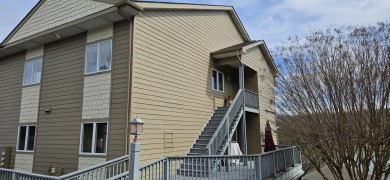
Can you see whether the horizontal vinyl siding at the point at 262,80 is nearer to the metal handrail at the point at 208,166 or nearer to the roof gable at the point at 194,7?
the roof gable at the point at 194,7

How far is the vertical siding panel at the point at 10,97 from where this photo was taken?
42.1 feet

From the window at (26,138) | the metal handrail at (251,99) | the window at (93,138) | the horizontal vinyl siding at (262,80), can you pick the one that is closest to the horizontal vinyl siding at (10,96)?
→ the window at (26,138)

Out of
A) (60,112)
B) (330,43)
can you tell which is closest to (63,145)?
(60,112)

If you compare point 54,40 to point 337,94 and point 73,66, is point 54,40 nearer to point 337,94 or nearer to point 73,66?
point 73,66

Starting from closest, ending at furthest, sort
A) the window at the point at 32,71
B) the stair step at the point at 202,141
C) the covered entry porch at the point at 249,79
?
1. the stair step at the point at 202,141
2. the window at the point at 32,71
3. the covered entry porch at the point at 249,79

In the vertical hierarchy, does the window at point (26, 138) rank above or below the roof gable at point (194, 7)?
below

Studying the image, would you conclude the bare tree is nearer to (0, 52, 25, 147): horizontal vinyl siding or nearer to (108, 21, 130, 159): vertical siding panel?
(108, 21, 130, 159): vertical siding panel

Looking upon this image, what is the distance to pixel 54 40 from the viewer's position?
11.8m

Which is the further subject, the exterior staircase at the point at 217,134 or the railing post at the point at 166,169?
the exterior staircase at the point at 217,134

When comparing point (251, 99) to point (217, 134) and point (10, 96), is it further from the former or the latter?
point (10, 96)

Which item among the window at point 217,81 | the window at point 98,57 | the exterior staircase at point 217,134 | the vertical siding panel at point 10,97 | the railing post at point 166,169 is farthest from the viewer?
the window at point 217,81

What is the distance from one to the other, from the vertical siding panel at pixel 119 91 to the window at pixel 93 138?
1.45 feet

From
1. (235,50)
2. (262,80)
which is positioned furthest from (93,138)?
(262,80)

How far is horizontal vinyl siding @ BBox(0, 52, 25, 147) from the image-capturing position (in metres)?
12.9
